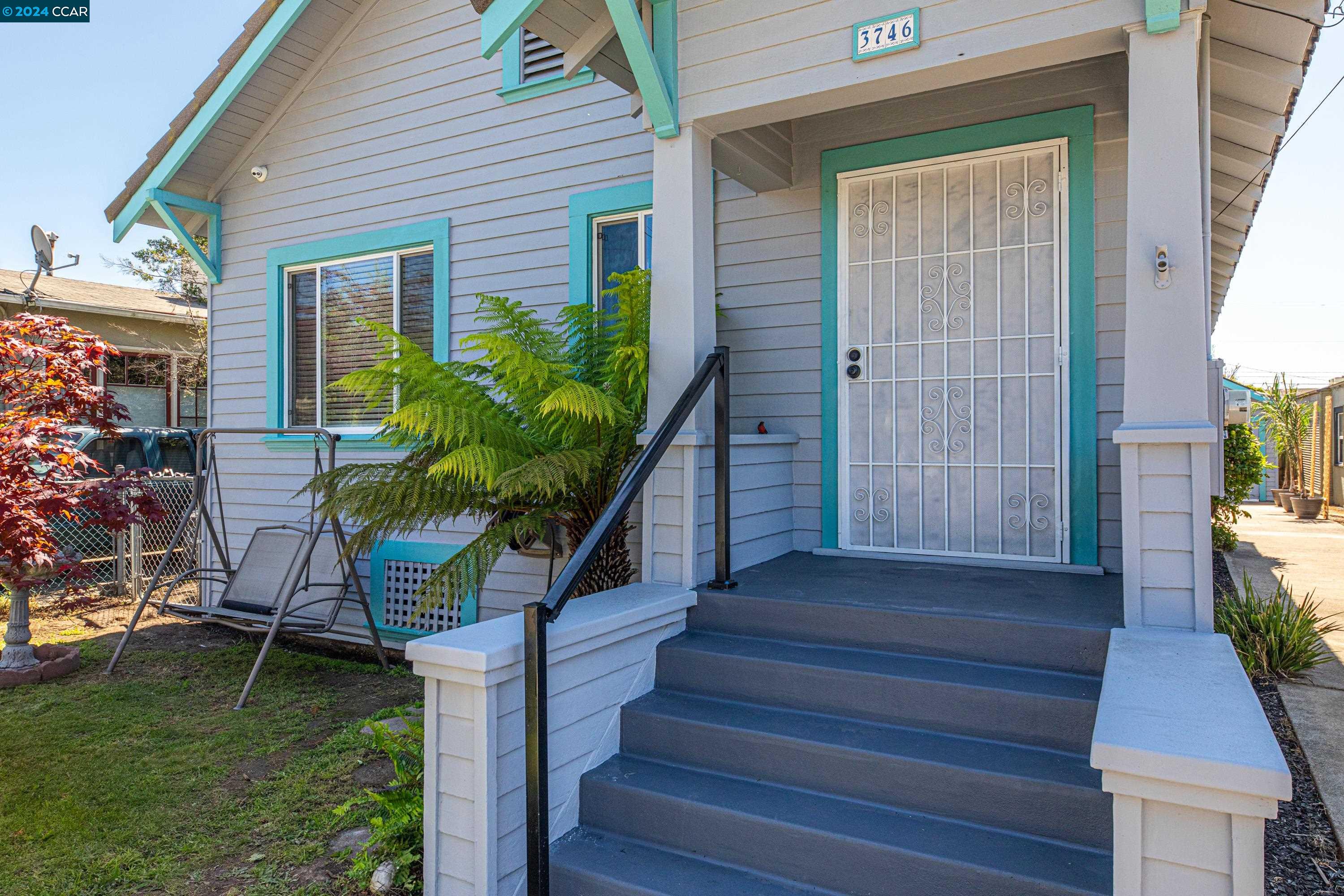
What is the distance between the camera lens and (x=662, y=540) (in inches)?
122

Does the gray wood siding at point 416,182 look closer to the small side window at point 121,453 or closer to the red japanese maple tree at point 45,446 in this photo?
the red japanese maple tree at point 45,446

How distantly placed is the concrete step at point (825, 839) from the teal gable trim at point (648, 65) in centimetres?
243

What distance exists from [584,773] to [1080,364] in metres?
2.66

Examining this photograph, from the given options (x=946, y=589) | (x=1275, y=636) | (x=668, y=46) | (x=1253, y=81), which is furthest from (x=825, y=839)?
(x=1253, y=81)

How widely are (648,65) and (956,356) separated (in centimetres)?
189

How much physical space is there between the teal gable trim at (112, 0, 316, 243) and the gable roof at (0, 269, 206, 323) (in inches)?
210

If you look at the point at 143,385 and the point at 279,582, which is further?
the point at 143,385

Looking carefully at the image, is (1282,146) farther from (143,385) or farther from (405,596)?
(143,385)

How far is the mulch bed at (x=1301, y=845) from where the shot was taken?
2162 mm

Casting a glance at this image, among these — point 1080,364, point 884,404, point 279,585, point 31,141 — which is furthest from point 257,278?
point 31,141

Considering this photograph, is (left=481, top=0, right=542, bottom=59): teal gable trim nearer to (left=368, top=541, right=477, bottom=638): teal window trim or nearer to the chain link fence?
(left=368, top=541, right=477, bottom=638): teal window trim

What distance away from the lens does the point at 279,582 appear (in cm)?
481

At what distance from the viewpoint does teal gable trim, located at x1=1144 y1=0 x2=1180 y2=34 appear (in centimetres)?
232

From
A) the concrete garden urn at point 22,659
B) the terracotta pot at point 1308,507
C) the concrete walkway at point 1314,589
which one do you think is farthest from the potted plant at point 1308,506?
the concrete garden urn at point 22,659
